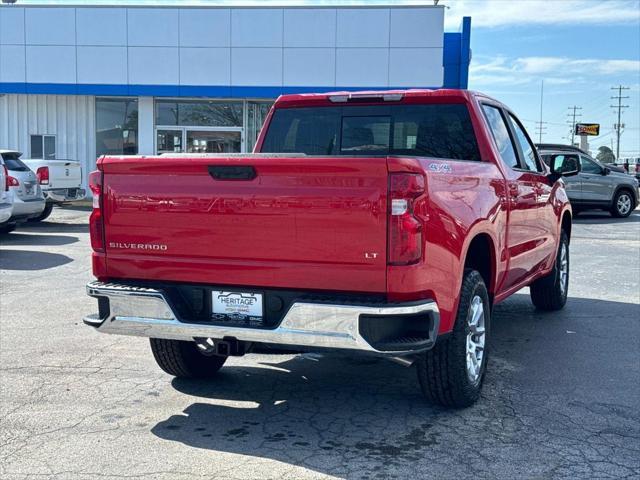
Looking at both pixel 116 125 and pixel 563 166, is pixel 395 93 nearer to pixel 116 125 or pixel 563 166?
pixel 563 166

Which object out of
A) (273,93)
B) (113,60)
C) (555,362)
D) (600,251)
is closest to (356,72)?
(273,93)

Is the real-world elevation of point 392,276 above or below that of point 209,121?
below

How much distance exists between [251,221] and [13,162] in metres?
12.3

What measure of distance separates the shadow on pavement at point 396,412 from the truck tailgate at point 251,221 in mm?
901

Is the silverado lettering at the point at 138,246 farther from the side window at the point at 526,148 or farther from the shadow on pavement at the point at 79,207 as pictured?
the shadow on pavement at the point at 79,207

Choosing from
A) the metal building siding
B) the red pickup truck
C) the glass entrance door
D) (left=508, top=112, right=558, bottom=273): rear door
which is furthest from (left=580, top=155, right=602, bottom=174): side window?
the red pickup truck

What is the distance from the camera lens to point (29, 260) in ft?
38.8

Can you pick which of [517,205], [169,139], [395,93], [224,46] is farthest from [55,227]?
[517,205]

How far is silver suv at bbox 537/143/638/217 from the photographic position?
20797 millimetres

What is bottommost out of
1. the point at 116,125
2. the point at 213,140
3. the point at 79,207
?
the point at 79,207

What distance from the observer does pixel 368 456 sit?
164 inches

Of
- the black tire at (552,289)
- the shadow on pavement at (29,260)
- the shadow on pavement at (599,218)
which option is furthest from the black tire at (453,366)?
the shadow on pavement at (599,218)

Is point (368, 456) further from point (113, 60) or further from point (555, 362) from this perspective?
point (113, 60)

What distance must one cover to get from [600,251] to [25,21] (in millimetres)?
19548
